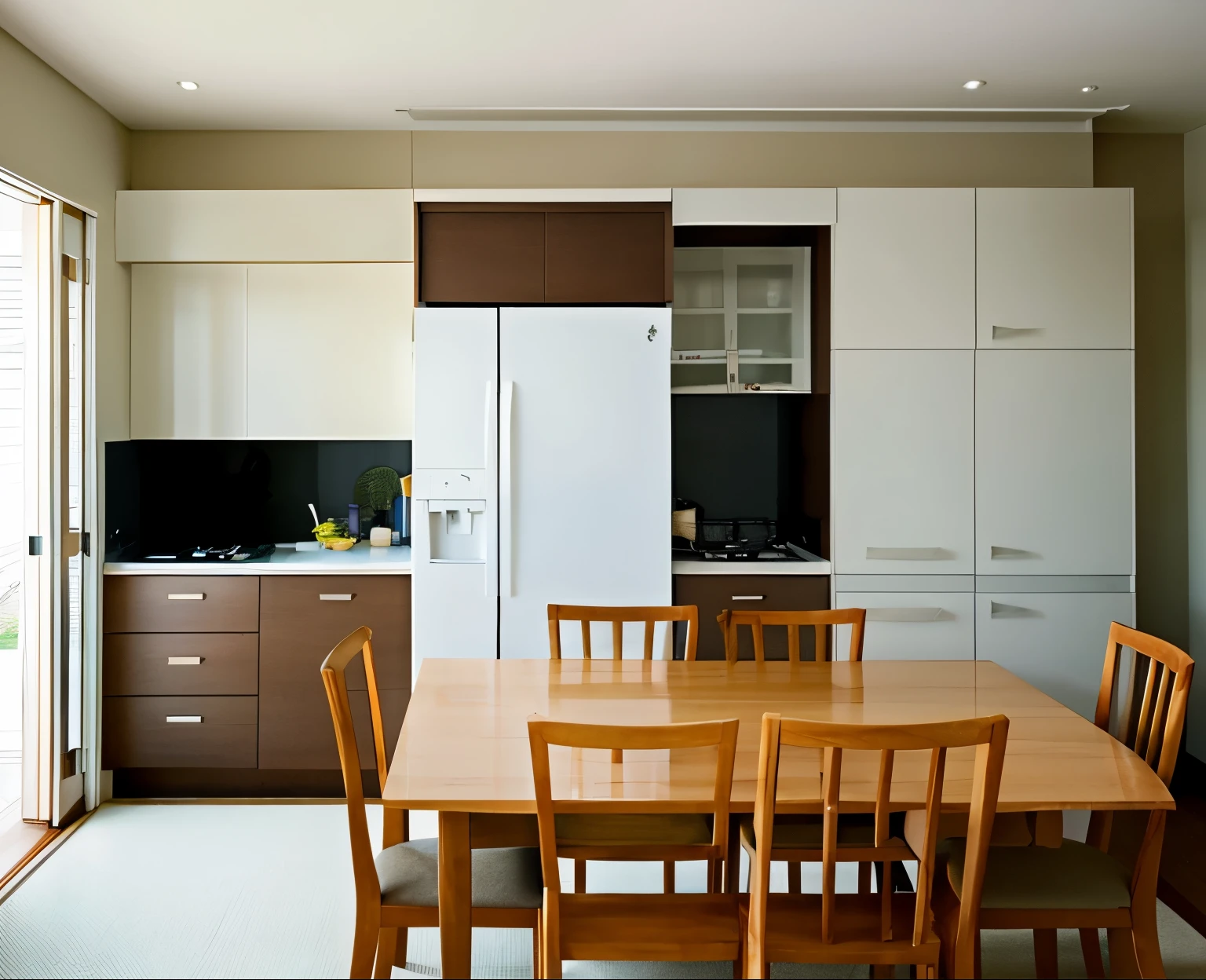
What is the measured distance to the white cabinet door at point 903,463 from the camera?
3.40m

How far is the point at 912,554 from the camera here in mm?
3412

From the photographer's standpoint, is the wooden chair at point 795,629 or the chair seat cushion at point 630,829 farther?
the wooden chair at point 795,629

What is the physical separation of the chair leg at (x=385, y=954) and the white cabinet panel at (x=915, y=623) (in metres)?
1.94

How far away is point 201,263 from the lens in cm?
359

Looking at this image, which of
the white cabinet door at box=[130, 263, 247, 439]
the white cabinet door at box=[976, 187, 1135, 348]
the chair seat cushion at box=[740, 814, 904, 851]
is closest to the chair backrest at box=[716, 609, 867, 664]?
the chair seat cushion at box=[740, 814, 904, 851]

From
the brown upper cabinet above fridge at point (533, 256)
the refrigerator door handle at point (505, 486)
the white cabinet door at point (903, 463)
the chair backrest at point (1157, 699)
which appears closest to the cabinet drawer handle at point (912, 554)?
the white cabinet door at point (903, 463)

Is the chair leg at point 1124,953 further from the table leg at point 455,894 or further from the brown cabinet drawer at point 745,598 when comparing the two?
the brown cabinet drawer at point 745,598

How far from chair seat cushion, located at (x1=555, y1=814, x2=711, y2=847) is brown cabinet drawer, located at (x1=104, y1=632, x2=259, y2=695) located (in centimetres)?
180

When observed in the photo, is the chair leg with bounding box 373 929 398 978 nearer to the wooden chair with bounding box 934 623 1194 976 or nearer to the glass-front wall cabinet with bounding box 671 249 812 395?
the wooden chair with bounding box 934 623 1194 976

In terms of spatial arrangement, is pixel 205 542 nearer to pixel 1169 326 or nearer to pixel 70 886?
pixel 70 886

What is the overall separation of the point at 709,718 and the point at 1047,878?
75 centimetres

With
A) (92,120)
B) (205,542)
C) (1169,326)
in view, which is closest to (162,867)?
(205,542)

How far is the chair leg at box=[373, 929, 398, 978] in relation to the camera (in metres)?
2.01

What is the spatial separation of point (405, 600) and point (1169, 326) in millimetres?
3260
